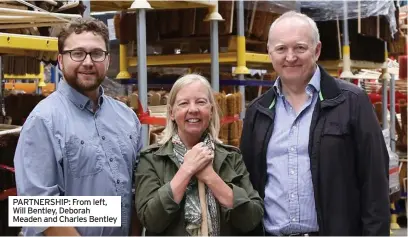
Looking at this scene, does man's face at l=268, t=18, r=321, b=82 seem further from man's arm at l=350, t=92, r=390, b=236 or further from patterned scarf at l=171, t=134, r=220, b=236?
patterned scarf at l=171, t=134, r=220, b=236

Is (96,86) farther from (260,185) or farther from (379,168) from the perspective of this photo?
(379,168)

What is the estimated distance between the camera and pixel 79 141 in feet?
8.41

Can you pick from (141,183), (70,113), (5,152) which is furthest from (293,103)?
(5,152)

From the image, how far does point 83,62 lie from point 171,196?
632 mm

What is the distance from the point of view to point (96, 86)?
104 inches

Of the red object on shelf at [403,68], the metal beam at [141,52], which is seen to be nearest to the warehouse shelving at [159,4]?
the metal beam at [141,52]

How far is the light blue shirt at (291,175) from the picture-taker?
273 centimetres

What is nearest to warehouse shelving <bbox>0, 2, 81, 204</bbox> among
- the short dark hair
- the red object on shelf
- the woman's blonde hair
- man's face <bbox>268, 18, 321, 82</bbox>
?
the short dark hair

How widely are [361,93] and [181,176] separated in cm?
86

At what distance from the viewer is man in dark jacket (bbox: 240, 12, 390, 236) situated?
269cm

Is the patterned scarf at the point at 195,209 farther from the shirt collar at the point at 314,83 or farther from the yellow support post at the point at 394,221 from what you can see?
the yellow support post at the point at 394,221

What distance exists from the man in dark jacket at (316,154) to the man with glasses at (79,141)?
61 cm

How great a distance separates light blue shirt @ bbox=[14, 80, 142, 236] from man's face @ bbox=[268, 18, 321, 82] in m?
0.70

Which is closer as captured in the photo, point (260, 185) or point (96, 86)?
point (96, 86)
